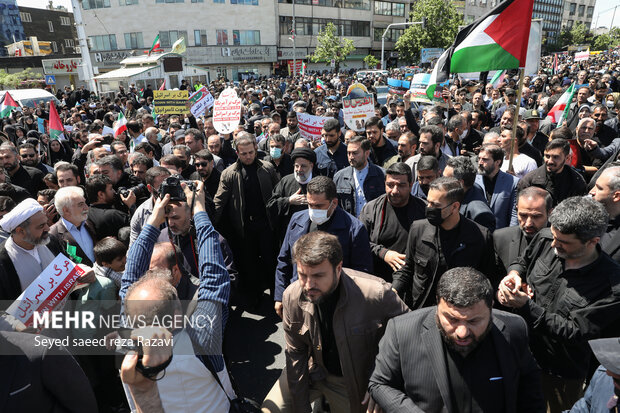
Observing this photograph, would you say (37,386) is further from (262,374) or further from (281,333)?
(281,333)

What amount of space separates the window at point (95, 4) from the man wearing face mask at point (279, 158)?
5233cm

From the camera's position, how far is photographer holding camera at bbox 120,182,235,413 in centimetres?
191

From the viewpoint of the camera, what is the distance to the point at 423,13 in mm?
51375

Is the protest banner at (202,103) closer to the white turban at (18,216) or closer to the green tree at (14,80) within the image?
the white turban at (18,216)

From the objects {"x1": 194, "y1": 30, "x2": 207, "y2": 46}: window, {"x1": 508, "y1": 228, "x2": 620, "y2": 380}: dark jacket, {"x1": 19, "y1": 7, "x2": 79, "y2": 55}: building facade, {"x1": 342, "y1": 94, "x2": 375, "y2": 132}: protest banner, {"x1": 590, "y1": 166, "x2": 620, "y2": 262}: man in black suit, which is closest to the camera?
{"x1": 508, "y1": 228, "x2": 620, "y2": 380}: dark jacket

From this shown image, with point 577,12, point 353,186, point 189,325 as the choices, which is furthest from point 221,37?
point 577,12

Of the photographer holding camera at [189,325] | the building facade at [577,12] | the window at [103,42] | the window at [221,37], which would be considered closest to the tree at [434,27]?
the window at [221,37]

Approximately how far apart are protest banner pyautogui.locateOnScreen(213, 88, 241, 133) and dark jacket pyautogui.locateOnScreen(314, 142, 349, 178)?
253 cm

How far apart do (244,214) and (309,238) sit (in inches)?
115

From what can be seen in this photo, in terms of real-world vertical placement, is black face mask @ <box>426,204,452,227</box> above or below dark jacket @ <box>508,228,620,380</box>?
above

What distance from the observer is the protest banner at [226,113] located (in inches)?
309

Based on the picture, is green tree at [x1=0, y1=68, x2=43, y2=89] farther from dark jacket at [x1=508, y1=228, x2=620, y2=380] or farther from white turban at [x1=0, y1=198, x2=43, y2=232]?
dark jacket at [x1=508, y1=228, x2=620, y2=380]

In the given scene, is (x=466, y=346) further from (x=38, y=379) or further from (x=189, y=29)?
(x=189, y=29)

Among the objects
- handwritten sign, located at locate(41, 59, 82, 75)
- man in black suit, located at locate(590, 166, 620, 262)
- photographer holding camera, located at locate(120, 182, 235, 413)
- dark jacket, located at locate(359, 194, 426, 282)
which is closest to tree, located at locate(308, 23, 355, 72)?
handwritten sign, located at locate(41, 59, 82, 75)
